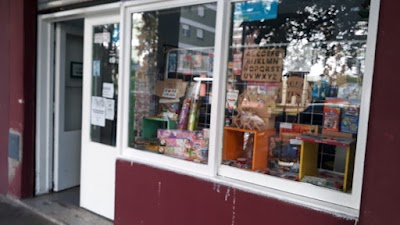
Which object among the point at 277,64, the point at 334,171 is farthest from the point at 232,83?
the point at 334,171

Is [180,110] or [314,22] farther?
[180,110]

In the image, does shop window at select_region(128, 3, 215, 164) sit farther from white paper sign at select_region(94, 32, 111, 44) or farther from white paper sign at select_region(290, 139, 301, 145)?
white paper sign at select_region(290, 139, 301, 145)

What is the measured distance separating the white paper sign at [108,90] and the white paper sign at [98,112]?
8 centimetres

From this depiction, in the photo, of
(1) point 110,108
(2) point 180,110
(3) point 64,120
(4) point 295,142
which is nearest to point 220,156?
(4) point 295,142

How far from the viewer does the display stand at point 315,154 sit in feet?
6.81

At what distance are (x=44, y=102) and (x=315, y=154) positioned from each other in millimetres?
3131

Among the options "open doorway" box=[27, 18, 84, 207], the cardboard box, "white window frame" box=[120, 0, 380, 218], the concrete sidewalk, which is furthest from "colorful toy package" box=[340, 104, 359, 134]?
"open doorway" box=[27, 18, 84, 207]

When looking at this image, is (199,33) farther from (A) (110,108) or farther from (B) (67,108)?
(B) (67,108)

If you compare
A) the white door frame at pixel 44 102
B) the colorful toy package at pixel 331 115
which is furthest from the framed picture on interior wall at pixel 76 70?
the colorful toy package at pixel 331 115

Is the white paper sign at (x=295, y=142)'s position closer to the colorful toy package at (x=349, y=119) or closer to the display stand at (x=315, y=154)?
the display stand at (x=315, y=154)

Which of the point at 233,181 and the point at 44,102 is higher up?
the point at 44,102

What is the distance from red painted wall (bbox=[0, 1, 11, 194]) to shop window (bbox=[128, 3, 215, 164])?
1932 millimetres

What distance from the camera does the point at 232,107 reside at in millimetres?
2600

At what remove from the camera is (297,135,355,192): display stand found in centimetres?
207
